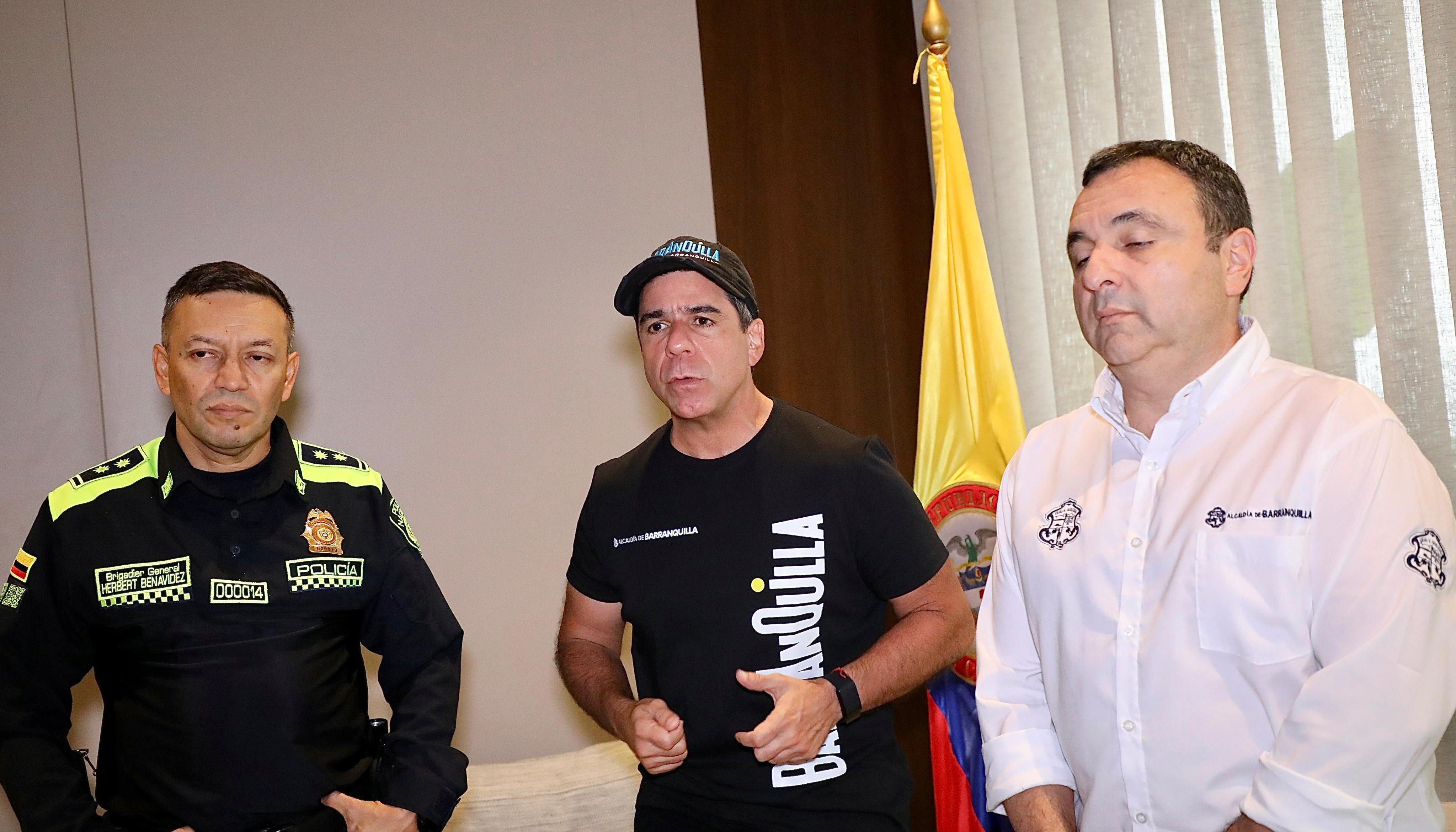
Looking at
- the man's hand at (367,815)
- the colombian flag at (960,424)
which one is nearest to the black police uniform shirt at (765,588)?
Answer: the man's hand at (367,815)

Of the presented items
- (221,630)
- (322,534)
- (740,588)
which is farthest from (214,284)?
(740,588)

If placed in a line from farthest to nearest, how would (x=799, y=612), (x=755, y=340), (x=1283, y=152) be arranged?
(x=1283, y=152) → (x=755, y=340) → (x=799, y=612)

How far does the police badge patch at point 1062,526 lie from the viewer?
1788 millimetres

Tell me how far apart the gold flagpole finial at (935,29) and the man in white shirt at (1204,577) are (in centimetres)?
158

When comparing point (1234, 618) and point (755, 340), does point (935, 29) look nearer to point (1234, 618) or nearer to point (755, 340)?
point (755, 340)

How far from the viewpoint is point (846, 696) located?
1.91 meters

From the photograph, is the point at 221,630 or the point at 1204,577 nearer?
the point at 1204,577

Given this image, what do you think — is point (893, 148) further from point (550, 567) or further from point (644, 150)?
point (550, 567)

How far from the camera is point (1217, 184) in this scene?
5.73ft

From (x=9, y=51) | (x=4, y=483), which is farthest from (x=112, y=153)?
(x=4, y=483)

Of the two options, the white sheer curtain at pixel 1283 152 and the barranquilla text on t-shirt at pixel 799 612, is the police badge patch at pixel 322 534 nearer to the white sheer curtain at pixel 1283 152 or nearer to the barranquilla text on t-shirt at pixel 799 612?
the barranquilla text on t-shirt at pixel 799 612

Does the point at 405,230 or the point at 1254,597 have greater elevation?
the point at 405,230

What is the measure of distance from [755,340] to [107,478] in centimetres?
131

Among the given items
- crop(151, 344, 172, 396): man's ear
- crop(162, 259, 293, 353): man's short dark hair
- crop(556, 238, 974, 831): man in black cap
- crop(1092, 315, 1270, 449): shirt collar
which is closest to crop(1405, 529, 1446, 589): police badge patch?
crop(1092, 315, 1270, 449): shirt collar
